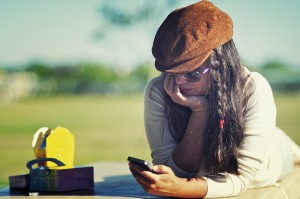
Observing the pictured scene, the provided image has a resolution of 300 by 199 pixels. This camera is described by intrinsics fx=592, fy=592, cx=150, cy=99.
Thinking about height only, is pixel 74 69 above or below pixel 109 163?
above

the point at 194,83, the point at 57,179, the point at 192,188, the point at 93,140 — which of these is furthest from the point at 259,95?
the point at 93,140

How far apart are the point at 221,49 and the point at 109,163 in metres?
2.21

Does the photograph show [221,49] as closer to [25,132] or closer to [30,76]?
[25,132]

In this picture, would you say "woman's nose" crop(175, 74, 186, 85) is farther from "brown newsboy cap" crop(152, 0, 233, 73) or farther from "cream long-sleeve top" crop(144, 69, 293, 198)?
"cream long-sleeve top" crop(144, 69, 293, 198)

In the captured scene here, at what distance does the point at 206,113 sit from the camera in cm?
313

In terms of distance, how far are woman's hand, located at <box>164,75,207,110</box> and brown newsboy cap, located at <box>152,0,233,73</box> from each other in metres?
0.08

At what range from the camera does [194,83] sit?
2996mm

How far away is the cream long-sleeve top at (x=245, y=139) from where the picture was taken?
308 cm

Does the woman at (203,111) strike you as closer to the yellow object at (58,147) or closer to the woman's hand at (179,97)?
the woman's hand at (179,97)

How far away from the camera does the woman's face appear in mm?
2955

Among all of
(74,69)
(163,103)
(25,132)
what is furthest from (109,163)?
(74,69)

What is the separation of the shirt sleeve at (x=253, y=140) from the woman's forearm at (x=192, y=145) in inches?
8.7

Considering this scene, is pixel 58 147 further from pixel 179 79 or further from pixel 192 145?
pixel 179 79

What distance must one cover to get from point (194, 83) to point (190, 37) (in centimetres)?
24
